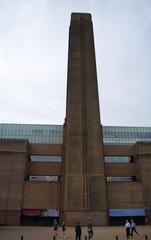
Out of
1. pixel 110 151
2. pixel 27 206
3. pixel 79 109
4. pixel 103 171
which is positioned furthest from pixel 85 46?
pixel 27 206

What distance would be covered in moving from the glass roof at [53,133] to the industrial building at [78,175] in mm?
17066

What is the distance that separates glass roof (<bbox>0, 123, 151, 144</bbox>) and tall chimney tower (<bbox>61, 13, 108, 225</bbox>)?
22294 millimetres

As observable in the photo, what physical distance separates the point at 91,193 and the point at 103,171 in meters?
4.44

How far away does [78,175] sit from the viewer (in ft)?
138

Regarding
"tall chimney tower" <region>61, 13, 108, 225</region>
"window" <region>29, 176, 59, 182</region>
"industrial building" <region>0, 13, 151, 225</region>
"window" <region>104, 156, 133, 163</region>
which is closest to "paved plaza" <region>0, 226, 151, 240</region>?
"tall chimney tower" <region>61, 13, 108, 225</region>

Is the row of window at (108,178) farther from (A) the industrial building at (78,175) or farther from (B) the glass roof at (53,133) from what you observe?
(B) the glass roof at (53,133)

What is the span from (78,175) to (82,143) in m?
5.96

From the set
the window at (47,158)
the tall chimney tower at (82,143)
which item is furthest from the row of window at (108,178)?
the tall chimney tower at (82,143)

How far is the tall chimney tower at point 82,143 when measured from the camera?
39625 mm

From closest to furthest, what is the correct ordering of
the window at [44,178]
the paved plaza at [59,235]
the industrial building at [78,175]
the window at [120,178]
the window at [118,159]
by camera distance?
the paved plaza at [59,235] → the industrial building at [78,175] → the window at [44,178] → the window at [120,178] → the window at [118,159]

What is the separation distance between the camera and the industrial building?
1604 inches

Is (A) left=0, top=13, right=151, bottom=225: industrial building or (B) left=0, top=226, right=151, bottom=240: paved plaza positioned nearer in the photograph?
(B) left=0, top=226, right=151, bottom=240: paved plaza

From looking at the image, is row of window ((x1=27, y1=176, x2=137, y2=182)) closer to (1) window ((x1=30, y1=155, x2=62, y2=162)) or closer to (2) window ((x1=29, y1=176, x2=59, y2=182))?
(2) window ((x1=29, y1=176, x2=59, y2=182))

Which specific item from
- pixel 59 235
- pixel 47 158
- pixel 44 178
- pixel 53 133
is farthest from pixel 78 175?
pixel 53 133
